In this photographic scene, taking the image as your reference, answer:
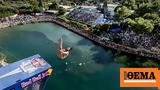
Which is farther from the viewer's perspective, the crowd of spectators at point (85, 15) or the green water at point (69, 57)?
the crowd of spectators at point (85, 15)

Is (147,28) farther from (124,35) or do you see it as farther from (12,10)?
(12,10)

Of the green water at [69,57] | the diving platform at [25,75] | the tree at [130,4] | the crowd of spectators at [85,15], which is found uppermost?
the tree at [130,4]

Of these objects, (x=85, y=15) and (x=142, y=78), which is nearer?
(x=142, y=78)

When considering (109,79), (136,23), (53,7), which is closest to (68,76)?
(109,79)

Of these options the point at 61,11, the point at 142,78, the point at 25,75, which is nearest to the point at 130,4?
the point at 61,11

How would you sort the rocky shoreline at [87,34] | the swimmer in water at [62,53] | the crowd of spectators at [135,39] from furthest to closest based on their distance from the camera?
the crowd of spectators at [135,39] < the rocky shoreline at [87,34] < the swimmer in water at [62,53]

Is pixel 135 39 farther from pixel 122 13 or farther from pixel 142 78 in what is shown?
pixel 142 78

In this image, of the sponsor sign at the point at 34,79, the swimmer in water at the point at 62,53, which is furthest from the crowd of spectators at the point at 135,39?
the sponsor sign at the point at 34,79

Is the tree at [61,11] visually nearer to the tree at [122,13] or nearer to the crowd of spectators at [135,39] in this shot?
the tree at [122,13]

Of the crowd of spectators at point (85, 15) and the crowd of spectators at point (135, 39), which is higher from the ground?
the crowd of spectators at point (85, 15)
